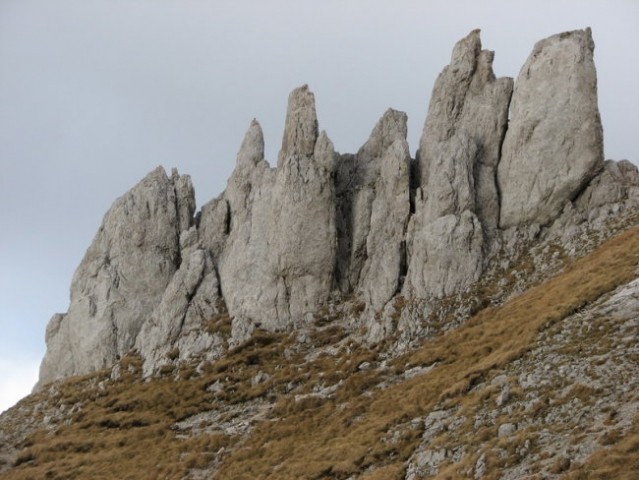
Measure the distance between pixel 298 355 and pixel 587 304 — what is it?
91.9ft

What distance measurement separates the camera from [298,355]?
67562 millimetres

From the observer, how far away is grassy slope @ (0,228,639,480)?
47625mm

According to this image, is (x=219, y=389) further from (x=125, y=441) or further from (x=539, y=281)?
(x=539, y=281)

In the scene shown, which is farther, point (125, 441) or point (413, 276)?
point (413, 276)

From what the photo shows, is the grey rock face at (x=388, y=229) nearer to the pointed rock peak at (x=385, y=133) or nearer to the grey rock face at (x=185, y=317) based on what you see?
the pointed rock peak at (x=385, y=133)

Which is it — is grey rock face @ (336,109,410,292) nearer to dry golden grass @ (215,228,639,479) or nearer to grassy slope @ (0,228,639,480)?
grassy slope @ (0,228,639,480)

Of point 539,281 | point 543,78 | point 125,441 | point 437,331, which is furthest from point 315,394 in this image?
point 543,78

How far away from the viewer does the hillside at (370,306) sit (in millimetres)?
44688

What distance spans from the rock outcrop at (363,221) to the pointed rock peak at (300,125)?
8.8 inches

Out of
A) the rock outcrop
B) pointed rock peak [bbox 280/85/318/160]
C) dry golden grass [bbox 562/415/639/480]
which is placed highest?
pointed rock peak [bbox 280/85/318/160]

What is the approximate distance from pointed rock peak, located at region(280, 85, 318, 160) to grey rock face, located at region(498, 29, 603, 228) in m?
21.8

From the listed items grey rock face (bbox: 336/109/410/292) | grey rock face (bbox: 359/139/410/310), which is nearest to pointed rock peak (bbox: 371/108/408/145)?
grey rock face (bbox: 336/109/410/292)

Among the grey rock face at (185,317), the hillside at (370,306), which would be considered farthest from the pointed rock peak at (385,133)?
the grey rock face at (185,317)

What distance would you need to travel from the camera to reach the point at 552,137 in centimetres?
7169
